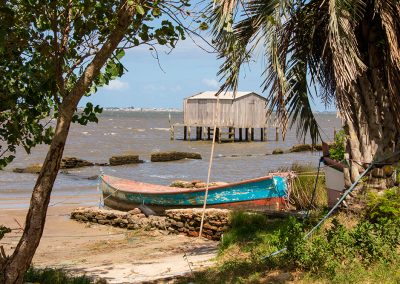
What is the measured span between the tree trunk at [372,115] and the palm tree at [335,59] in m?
0.02

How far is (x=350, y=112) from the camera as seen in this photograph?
9102 millimetres

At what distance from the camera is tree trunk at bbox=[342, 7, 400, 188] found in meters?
9.43

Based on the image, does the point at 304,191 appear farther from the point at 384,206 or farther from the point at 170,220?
the point at 384,206

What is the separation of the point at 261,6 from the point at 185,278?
416cm

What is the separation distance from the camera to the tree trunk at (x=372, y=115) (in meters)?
9.43

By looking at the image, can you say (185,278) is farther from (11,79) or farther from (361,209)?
(11,79)

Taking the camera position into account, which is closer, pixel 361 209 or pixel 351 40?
pixel 351 40

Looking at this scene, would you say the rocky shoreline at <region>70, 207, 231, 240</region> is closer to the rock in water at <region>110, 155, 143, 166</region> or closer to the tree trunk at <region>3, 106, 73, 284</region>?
the tree trunk at <region>3, 106, 73, 284</region>

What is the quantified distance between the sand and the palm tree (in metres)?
3.16

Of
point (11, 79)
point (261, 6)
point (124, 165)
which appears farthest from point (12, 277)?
point (124, 165)

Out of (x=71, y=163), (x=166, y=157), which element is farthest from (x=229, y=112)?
(x=71, y=163)

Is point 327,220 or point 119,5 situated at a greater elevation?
point 119,5

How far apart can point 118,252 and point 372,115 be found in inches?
247

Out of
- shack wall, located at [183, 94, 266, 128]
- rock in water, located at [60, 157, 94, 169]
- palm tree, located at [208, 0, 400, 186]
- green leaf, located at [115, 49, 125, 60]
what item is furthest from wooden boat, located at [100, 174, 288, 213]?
shack wall, located at [183, 94, 266, 128]
